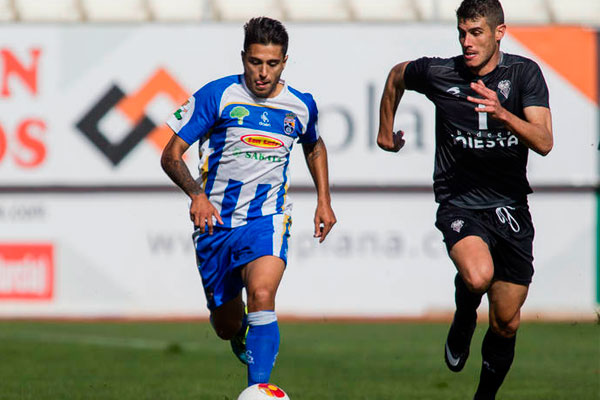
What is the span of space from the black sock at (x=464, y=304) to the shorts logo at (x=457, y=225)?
355 mm

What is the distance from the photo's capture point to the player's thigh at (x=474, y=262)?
6.77m

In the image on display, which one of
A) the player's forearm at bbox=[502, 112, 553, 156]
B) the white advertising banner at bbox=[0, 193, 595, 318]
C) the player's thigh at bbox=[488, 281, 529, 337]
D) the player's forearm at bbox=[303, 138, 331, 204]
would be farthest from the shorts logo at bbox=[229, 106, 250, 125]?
the white advertising banner at bbox=[0, 193, 595, 318]

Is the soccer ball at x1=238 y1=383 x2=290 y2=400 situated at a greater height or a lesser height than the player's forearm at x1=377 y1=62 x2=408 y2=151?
lesser

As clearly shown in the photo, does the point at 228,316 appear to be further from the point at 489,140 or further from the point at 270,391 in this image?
the point at 489,140

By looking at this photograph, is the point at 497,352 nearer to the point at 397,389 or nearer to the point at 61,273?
the point at 397,389

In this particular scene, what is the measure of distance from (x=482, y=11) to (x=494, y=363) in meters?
2.11

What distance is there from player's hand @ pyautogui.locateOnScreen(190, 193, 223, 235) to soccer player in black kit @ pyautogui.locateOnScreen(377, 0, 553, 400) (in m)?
1.33

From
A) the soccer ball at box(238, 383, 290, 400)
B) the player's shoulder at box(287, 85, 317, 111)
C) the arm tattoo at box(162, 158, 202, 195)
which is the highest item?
the player's shoulder at box(287, 85, 317, 111)

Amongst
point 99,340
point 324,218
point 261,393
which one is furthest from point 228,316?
point 99,340

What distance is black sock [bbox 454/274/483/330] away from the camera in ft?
24.2

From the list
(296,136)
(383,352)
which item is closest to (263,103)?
(296,136)

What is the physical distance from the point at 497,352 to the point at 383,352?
13.7 ft

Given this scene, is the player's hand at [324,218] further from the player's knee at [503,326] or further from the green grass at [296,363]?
the green grass at [296,363]

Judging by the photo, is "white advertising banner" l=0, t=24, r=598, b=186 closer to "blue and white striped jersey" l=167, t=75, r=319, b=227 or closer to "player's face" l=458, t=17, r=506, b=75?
"blue and white striped jersey" l=167, t=75, r=319, b=227
